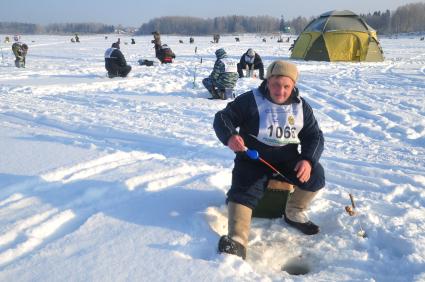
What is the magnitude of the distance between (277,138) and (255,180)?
1.23ft

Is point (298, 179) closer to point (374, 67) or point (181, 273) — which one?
point (181, 273)

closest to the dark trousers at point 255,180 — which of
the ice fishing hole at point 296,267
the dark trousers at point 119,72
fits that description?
the ice fishing hole at point 296,267

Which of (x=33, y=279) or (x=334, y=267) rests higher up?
(x=33, y=279)

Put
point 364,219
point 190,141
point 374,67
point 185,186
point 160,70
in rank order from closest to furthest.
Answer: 1. point 364,219
2. point 185,186
3. point 190,141
4. point 160,70
5. point 374,67

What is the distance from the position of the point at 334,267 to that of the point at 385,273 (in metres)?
0.31

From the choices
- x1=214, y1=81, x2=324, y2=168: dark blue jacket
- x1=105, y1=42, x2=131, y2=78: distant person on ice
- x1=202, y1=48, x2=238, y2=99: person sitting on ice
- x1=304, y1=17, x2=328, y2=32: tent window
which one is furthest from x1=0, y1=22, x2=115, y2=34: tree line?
x1=214, y1=81, x2=324, y2=168: dark blue jacket

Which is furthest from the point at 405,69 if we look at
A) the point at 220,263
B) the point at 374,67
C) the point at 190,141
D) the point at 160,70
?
the point at 220,263

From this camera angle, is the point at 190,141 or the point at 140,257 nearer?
the point at 140,257

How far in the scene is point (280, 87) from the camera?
2979mm

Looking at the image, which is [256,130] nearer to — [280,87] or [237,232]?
[280,87]

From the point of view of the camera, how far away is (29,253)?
2461 millimetres

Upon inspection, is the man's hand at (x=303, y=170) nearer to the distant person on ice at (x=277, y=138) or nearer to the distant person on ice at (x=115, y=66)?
the distant person on ice at (x=277, y=138)

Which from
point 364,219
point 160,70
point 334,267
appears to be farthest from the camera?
point 160,70

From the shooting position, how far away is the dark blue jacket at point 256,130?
303 cm
